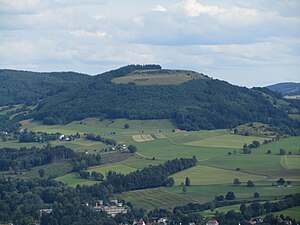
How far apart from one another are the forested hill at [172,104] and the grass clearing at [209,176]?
33.7 metres

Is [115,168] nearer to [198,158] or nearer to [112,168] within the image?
[112,168]

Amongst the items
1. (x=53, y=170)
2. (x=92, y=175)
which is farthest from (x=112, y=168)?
(x=53, y=170)

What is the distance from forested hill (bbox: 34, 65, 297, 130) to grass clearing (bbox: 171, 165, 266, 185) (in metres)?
33.7

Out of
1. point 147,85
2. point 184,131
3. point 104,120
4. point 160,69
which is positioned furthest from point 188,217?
point 160,69

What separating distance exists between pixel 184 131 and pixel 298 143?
20381mm

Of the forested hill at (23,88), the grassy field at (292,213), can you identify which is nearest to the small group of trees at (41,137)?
the forested hill at (23,88)

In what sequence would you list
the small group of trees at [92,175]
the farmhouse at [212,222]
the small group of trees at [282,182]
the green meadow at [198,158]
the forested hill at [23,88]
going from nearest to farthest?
1. the farmhouse at [212,222]
2. the green meadow at [198,158]
3. the small group of trees at [282,182]
4. the small group of trees at [92,175]
5. the forested hill at [23,88]

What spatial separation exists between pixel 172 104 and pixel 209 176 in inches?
1925

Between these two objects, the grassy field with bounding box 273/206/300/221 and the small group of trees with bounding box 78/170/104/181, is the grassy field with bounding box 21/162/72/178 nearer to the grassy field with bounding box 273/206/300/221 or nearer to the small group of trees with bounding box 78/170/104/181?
the small group of trees with bounding box 78/170/104/181

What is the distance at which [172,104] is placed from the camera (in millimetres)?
133750

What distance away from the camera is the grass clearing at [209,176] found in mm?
83125

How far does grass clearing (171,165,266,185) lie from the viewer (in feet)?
273

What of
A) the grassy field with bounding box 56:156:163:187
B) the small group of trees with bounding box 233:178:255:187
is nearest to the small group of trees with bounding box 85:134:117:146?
the grassy field with bounding box 56:156:163:187

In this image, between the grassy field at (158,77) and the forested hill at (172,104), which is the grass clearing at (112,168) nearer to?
the forested hill at (172,104)
